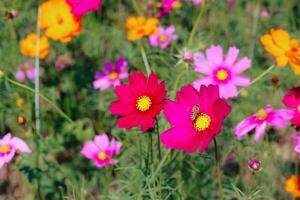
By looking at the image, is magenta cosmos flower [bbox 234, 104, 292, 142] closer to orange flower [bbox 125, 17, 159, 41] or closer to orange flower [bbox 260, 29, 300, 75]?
orange flower [bbox 260, 29, 300, 75]

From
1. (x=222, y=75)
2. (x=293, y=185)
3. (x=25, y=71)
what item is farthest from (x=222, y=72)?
(x=25, y=71)

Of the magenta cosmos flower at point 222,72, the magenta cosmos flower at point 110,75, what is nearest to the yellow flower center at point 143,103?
the magenta cosmos flower at point 222,72

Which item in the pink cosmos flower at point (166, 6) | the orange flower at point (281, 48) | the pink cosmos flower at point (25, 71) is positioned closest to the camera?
the orange flower at point (281, 48)

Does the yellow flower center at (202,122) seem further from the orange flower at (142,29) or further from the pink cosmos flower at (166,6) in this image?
the orange flower at (142,29)

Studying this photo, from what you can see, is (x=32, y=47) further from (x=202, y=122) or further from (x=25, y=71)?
(x=202, y=122)

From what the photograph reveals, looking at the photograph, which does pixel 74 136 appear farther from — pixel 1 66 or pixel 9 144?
pixel 9 144

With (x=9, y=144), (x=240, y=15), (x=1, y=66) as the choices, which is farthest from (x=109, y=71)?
(x=240, y=15)

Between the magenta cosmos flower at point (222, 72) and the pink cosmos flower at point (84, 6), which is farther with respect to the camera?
the pink cosmos flower at point (84, 6)

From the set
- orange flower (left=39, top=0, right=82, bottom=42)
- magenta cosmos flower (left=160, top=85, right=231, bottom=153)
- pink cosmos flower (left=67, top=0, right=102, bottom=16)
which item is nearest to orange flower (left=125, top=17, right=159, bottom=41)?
orange flower (left=39, top=0, right=82, bottom=42)
